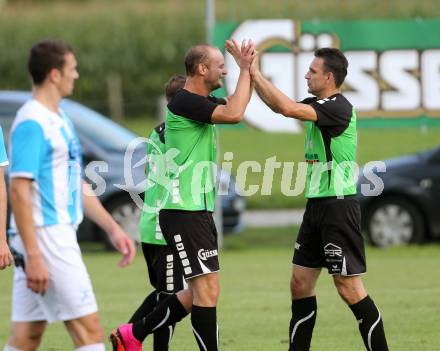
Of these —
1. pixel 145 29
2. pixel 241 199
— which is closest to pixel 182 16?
pixel 145 29

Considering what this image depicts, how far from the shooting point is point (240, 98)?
26.9ft

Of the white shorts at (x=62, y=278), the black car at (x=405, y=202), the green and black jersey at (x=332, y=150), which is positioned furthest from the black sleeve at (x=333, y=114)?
the black car at (x=405, y=202)

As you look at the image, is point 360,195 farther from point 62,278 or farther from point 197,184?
point 62,278

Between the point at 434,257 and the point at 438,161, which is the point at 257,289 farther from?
the point at 438,161

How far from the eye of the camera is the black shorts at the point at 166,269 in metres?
9.16

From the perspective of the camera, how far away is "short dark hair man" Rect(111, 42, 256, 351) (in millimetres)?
8430

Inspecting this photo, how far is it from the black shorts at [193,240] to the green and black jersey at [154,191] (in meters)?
0.38

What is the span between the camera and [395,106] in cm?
1867

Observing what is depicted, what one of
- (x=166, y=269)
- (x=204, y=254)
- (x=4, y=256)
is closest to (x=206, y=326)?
(x=204, y=254)

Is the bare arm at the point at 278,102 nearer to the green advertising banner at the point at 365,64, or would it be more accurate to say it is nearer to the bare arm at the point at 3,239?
the bare arm at the point at 3,239

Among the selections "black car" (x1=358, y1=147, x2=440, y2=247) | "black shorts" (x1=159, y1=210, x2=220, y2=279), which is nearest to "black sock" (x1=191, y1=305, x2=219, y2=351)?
"black shorts" (x1=159, y1=210, x2=220, y2=279)

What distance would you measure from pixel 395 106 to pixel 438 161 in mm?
1203

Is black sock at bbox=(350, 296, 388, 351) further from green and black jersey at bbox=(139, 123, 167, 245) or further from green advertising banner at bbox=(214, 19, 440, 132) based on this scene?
green advertising banner at bbox=(214, 19, 440, 132)

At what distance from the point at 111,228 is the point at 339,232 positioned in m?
2.35
